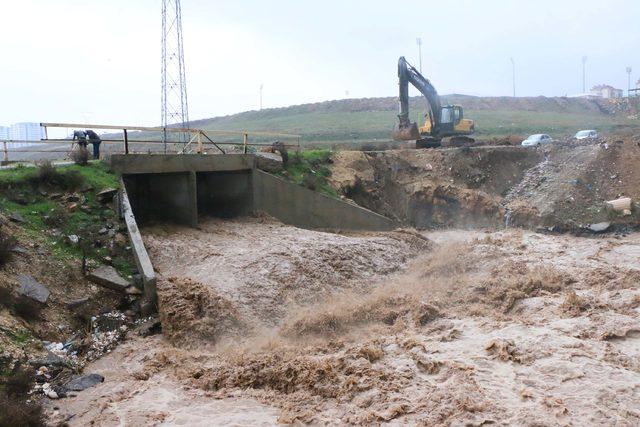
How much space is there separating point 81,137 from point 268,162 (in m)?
6.31

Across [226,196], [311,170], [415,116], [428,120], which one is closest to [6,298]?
[226,196]

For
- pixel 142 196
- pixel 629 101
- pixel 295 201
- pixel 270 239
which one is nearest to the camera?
pixel 270 239

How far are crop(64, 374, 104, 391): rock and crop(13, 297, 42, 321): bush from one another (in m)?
1.66

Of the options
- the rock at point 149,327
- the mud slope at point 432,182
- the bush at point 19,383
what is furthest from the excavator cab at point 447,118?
the bush at point 19,383

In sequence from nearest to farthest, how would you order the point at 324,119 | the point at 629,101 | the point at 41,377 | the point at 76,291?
the point at 41,377 < the point at 76,291 < the point at 324,119 < the point at 629,101

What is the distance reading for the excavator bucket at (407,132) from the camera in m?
28.3

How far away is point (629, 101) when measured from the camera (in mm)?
71438

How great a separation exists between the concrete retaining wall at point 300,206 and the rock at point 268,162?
0.61m

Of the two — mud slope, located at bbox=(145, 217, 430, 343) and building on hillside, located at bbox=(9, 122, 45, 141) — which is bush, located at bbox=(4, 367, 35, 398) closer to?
mud slope, located at bbox=(145, 217, 430, 343)

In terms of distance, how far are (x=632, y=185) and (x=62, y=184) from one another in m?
21.0

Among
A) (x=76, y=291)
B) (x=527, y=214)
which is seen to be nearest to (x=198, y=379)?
(x=76, y=291)

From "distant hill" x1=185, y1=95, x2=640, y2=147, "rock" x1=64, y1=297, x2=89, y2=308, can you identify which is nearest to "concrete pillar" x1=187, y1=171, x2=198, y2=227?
"rock" x1=64, y1=297, x2=89, y2=308

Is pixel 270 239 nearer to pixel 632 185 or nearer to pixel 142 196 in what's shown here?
pixel 142 196

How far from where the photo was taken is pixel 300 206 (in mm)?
19359
